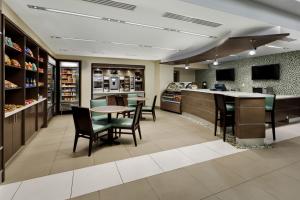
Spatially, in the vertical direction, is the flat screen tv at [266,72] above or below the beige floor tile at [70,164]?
above

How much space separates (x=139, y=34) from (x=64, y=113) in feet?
18.3

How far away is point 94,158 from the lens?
3.35m

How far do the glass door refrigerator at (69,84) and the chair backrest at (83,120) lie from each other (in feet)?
16.6

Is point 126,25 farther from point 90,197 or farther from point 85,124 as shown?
point 90,197

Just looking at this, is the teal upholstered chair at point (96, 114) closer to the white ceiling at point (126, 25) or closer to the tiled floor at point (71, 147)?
the tiled floor at point (71, 147)

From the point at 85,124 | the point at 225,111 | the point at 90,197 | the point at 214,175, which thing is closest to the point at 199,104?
the point at 225,111

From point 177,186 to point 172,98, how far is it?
648 centimetres

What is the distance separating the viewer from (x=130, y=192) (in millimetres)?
2320

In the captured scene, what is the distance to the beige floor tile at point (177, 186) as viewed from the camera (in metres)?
2.26

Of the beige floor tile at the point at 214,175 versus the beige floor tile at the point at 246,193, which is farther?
the beige floor tile at the point at 214,175

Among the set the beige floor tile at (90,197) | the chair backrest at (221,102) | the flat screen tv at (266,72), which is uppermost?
the flat screen tv at (266,72)

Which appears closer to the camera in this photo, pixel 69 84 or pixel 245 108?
pixel 245 108

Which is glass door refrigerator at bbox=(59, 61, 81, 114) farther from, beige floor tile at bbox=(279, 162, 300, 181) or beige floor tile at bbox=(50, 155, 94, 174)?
beige floor tile at bbox=(279, 162, 300, 181)

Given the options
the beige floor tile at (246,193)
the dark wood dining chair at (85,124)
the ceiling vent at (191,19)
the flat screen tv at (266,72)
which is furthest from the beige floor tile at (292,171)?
the flat screen tv at (266,72)
